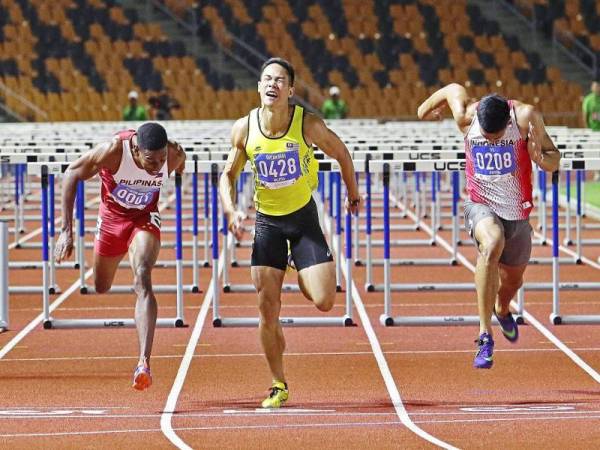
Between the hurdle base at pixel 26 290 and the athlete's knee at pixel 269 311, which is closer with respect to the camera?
the athlete's knee at pixel 269 311

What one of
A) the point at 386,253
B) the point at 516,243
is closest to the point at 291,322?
the point at 386,253

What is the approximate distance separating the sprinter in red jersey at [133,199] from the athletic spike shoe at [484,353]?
177 cm

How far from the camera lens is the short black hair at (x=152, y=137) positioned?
27.9ft

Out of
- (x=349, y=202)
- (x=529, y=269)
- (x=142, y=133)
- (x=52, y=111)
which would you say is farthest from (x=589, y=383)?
(x=52, y=111)

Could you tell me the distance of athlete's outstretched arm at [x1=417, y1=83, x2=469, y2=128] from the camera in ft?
29.6

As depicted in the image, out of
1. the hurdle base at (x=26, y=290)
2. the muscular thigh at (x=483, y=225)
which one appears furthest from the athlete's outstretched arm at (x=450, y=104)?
the hurdle base at (x=26, y=290)

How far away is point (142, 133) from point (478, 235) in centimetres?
196

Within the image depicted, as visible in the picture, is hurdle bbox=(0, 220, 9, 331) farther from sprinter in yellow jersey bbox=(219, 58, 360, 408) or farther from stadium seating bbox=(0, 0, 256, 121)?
stadium seating bbox=(0, 0, 256, 121)

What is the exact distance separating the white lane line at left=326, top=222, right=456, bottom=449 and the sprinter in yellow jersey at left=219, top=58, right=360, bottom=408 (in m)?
0.63

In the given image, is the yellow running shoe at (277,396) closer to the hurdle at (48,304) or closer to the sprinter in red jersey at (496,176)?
the sprinter in red jersey at (496,176)

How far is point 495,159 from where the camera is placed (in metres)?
8.85

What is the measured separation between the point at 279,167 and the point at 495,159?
57.7 inches

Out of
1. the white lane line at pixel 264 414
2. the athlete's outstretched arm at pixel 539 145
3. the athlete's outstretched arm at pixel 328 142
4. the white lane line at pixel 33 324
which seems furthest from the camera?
the white lane line at pixel 33 324

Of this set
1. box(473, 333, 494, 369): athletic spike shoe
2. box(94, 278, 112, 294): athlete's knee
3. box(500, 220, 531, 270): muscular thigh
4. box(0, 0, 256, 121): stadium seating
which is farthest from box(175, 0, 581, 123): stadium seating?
box(473, 333, 494, 369): athletic spike shoe
